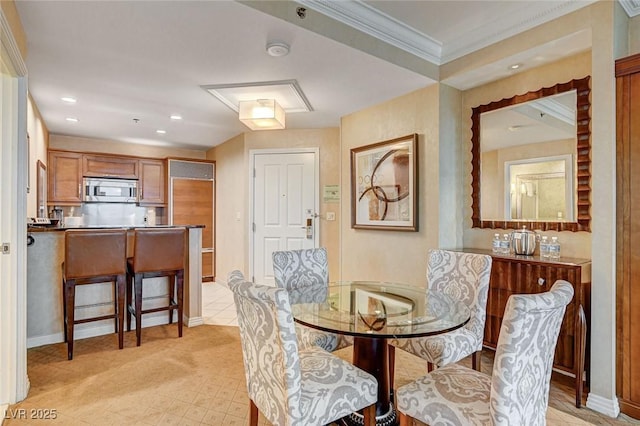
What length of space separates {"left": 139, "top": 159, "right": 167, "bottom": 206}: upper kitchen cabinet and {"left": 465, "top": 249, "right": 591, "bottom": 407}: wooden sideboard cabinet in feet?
16.2

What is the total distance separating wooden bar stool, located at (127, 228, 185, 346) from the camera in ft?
9.96

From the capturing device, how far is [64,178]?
500cm

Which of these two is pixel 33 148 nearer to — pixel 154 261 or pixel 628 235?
pixel 154 261

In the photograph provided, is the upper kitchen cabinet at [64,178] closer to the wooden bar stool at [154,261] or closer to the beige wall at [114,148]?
the beige wall at [114,148]

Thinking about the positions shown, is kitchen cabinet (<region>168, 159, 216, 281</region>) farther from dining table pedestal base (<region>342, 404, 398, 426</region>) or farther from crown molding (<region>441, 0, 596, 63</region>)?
dining table pedestal base (<region>342, 404, 398, 426</region>)

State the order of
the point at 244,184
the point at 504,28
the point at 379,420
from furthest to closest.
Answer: the point at 244,184
the point at 504,28
the point at 379,420

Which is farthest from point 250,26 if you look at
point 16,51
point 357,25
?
point 16,51

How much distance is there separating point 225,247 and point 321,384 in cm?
441

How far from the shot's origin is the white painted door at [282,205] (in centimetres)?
471

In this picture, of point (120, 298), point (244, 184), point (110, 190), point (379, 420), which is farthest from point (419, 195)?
point (110, 190)

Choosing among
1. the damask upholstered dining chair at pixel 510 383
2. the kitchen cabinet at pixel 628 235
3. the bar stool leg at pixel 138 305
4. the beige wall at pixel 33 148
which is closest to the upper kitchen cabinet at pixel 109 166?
the beige wall at pixel 33 148

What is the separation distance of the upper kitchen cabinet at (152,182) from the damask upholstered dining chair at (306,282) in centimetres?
394

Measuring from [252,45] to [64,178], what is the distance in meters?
4.19

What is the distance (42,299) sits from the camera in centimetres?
298
